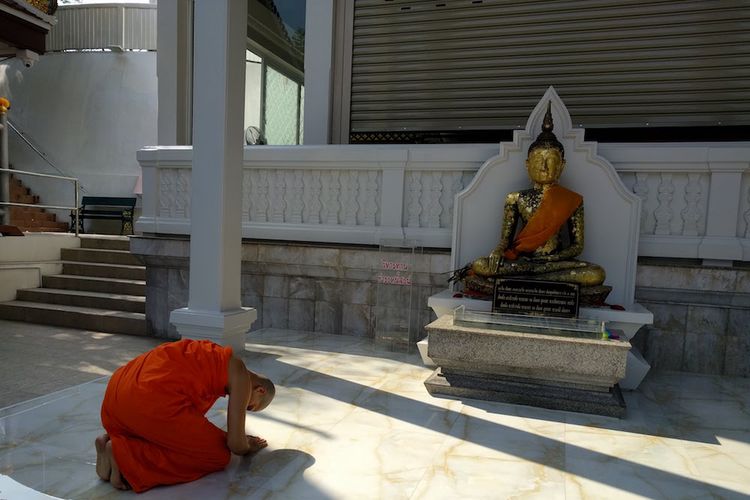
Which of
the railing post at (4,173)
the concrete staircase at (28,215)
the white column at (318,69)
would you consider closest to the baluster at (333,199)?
the white column at (318,69)

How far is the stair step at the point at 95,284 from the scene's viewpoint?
730cm

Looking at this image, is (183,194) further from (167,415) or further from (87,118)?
(87,118)

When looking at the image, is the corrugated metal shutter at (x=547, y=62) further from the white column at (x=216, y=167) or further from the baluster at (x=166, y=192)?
the white column at (x=216, y=167)

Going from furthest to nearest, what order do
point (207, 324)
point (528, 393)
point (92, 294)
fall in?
point (92, 294) → point (207, 324) → point (528, 393)

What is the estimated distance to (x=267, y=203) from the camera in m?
5.71

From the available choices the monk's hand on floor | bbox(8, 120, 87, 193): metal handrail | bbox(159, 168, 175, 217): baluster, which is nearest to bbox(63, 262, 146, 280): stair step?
bbox(159, 168, 175, 217): baluster

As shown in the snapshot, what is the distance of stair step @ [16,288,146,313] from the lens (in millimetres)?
6902

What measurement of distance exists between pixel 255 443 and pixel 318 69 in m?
5.71

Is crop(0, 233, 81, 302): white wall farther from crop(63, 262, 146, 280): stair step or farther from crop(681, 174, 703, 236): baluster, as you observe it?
crop(681, 174, 703, 236): baluster

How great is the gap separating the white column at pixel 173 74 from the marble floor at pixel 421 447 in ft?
16.2

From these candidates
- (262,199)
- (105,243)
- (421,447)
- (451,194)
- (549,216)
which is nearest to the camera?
(421,447)

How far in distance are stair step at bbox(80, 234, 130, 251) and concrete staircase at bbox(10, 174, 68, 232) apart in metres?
2.96

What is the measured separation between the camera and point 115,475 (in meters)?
2.28

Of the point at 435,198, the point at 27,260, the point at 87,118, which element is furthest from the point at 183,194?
the point at 87,118
